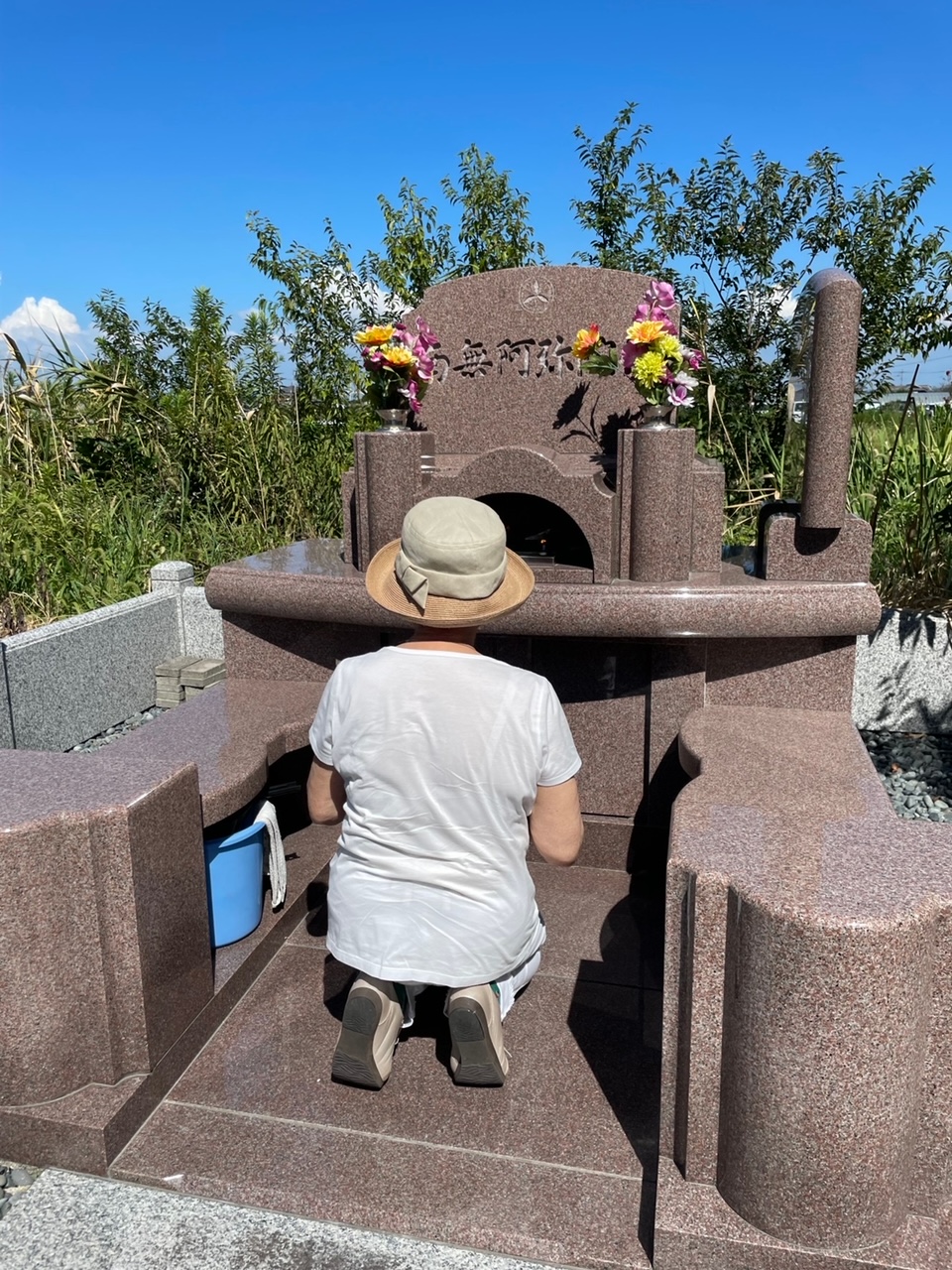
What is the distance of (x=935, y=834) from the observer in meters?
2.44

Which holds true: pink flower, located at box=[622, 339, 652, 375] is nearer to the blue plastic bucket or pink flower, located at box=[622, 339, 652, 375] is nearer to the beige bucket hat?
the beige bucket hat

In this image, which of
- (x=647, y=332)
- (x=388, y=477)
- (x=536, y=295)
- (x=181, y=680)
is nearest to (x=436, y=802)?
(x=388, y=477)

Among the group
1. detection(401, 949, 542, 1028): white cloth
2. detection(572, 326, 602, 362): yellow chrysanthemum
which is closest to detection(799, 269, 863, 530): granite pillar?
detection(572, 326, 602, 362): yellow chrysanthemum

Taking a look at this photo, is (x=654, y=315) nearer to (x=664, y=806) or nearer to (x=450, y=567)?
(x=664, y=806)

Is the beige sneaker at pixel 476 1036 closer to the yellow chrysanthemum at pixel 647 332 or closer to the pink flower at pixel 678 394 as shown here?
the pink flower at pixel 678 394

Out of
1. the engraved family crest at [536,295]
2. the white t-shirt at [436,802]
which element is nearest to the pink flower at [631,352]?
the engraved family crest at [536,295]

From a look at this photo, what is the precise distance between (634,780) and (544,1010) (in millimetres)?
1325

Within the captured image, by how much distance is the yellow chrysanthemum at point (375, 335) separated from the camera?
15.2 ft

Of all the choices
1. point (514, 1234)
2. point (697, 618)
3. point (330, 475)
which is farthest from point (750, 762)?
point (330, 475)

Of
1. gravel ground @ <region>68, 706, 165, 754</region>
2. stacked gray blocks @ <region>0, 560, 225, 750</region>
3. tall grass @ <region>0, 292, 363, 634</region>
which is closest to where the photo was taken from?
stacked gray blocks @ <region>0, 560, 225, 750</region>

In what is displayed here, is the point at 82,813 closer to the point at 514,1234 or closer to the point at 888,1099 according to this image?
the point at 514,1234

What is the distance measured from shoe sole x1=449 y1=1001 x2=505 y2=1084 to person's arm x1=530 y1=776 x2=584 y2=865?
1.65 feet

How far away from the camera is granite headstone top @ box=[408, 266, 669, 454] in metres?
4.75

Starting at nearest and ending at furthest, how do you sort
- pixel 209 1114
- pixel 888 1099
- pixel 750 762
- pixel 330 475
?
pixel 888 1099 → pixel 209 1114 → pixel 750 762 → pixel 330 475
